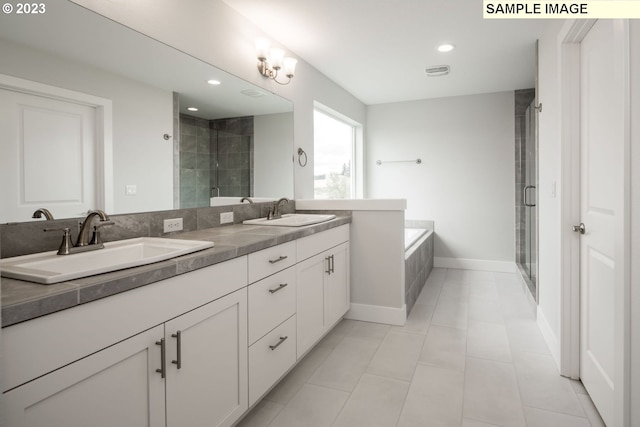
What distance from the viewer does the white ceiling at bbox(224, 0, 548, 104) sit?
2480mm

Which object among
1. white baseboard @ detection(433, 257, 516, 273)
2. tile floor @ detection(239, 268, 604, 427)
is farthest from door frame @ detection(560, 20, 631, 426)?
white baseboard @ detection(433, 257, 516, 273)

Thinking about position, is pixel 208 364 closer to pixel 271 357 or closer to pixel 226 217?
pixel 271 357

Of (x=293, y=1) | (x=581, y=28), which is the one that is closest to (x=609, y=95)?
(x=581, y=28)

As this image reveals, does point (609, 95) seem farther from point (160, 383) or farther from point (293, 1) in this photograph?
point (160, 383)

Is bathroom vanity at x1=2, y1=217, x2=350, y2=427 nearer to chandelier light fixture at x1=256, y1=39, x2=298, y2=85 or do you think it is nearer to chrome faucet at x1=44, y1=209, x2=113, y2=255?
chrome faucet at x1=44, y1=209, x2=113, y2=255

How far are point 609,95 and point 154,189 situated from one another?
85.3 inches

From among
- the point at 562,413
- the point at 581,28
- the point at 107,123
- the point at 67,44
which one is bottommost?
the point at 562,413

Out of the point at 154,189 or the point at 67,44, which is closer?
the point at 67,44

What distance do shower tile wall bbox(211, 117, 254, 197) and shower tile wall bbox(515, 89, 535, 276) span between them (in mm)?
3432

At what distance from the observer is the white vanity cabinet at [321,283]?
2125 millimetres

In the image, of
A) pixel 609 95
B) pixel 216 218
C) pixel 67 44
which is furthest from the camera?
pixel 216 218

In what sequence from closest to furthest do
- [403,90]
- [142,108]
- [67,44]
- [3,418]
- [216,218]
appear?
[3,418], [67,44], [142,108], [216,218], [403,90]

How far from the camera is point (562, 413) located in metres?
1.71

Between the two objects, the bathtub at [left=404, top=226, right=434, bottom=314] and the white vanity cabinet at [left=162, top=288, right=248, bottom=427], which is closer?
the white vanity cabinet at [left=162, top=288, right=248, bottom=427]
